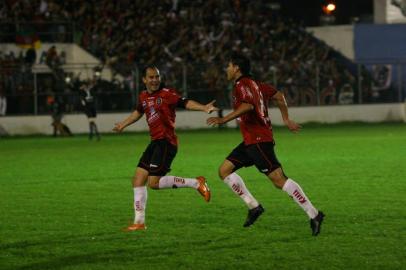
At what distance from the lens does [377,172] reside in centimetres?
1844

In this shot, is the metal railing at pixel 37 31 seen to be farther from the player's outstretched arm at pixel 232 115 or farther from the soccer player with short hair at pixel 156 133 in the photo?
the player's outstretched arm at pixel 232 115

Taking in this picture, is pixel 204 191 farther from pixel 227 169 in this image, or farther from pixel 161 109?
pixel 161 109

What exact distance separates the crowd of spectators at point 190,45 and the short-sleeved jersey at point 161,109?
1044 inches

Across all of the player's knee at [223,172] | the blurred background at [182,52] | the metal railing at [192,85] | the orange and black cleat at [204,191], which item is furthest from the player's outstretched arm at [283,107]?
the metal railing at [192,85]

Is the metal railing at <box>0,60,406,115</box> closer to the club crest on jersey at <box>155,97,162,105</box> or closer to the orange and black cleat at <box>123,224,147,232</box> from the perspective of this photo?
the club crest on jersey at <box>155,97,162,105</box>

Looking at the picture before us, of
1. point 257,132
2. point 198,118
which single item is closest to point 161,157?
point 257,132

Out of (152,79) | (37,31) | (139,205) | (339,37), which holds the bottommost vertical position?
(139,205)

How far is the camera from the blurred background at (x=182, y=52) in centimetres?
3756

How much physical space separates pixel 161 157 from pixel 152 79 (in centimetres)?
94

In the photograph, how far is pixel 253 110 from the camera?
11016mm

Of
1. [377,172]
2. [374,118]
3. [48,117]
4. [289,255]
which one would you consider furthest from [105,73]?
[289,255]

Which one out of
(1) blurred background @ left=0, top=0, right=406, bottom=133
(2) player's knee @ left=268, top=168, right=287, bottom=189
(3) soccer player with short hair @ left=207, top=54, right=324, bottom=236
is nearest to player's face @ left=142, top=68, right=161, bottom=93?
(3) soccer player with short hair @ left=207, top=54, right=324, bottom=236

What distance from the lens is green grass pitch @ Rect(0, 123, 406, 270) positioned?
370 inches

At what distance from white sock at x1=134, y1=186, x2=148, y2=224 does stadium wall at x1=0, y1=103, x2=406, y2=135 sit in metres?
25.0
